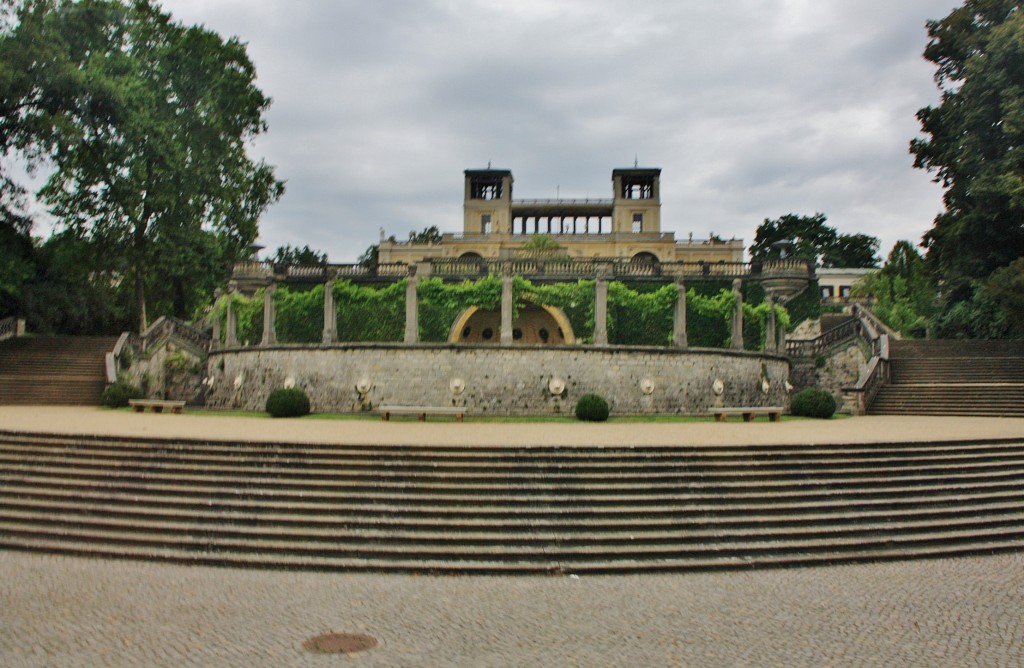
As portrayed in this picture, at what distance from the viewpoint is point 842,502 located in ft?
36.8

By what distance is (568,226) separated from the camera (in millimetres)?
69250

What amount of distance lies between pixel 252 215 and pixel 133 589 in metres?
35.7

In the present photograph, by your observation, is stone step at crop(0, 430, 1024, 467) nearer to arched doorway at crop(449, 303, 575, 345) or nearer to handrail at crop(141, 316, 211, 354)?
handrail at crop(141, 316, 211, 354)

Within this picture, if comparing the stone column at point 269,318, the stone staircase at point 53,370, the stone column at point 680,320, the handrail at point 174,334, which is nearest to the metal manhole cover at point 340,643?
the stone column at point 680,320

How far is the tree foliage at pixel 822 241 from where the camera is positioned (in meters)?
76.6

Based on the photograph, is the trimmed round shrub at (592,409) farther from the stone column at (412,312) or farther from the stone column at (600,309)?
the stone column at (412,312)

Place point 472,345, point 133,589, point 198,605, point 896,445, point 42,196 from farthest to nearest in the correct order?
point 42,196 < point 472,345 < point 896,445 < point 133,589 < point 198,605

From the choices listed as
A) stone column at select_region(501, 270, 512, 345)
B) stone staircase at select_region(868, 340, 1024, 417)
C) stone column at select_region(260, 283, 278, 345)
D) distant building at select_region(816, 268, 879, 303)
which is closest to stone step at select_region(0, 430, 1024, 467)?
stone staircase at select_region(868, 340, 1024, 417)

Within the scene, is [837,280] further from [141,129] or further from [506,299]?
[141,129]

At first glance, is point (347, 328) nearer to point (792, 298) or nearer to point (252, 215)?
point (252, 215)

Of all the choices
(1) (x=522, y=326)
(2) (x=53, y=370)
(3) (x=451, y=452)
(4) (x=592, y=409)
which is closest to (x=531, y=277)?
(1) (x=522, y=326)

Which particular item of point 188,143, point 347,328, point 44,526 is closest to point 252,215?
point 188,143

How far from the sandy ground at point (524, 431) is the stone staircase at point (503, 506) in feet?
3.11

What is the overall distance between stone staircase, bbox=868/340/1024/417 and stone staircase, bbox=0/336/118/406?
30555 mm
